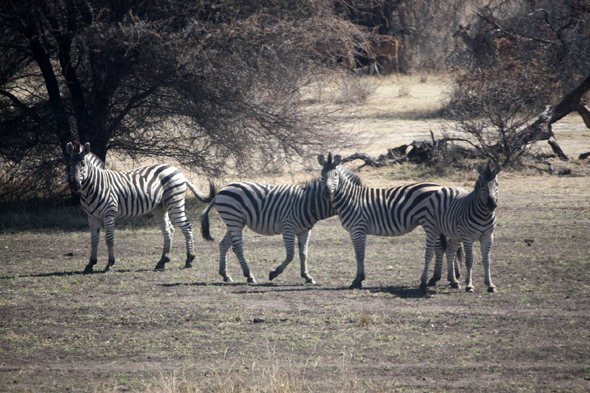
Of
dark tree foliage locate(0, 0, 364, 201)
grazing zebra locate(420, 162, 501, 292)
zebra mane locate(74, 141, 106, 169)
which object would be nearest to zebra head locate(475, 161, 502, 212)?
grazing zebra locate(420, 162, 501, 292)

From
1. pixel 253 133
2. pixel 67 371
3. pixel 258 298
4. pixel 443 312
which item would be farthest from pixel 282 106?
pixel 67 371

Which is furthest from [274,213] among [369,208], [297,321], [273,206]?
[297,321]

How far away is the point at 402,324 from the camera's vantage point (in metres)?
6.57

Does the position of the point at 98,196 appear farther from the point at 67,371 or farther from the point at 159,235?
the point at 67,371

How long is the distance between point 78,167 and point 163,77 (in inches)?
183

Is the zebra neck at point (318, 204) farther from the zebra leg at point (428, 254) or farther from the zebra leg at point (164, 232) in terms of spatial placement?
the zebra leg at point (164, 232)

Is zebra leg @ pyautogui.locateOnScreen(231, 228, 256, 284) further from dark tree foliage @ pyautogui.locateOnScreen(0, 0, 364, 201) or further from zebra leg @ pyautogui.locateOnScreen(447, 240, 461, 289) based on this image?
dark tree foliage @ pyautogui.locateOnScreen(0, 0, 364, 201)

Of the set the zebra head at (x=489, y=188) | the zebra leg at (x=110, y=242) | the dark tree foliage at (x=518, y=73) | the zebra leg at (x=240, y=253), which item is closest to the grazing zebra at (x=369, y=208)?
the zebra head at (x=489, y=188)

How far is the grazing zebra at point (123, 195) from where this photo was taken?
9.34 m

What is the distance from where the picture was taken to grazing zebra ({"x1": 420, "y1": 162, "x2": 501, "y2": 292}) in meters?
7.35

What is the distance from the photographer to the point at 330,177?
8.19 m

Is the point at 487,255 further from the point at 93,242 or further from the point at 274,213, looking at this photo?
the point at 93,242

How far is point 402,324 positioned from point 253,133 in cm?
823

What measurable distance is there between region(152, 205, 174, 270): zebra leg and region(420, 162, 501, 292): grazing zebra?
4265 mm
